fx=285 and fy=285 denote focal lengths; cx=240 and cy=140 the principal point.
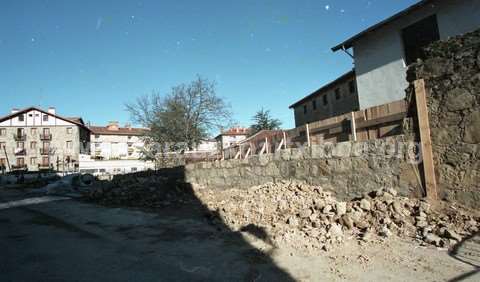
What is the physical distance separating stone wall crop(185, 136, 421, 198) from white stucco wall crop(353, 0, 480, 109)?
7.69 m

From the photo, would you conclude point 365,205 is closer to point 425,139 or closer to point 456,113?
point 425,139

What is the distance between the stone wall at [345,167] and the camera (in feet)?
17.5

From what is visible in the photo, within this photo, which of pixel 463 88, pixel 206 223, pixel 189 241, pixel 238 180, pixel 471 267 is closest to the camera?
pixel 471 267

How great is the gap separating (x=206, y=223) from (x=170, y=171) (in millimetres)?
10263

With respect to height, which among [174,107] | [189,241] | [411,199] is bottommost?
[189,241]

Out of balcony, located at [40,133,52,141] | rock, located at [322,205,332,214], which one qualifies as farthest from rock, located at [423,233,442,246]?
balcony, located at [40,133,52,141]

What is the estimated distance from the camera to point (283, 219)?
5902 mm

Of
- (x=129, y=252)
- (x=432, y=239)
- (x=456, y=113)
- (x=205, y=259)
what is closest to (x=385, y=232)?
(x=432, y=239)

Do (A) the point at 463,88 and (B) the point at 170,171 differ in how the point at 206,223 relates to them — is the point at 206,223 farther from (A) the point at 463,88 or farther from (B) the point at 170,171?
(B) the point at 170,171

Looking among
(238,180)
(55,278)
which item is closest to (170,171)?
(238,180)

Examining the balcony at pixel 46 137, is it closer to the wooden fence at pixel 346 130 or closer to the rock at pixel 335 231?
the wooden fence at pixel 346 130

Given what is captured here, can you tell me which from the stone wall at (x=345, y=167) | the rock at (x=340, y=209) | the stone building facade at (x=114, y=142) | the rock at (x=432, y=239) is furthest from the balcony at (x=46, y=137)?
the rock at (x=432, y=239)

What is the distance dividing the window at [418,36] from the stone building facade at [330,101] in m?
9.15

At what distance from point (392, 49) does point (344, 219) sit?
35.5 ft
